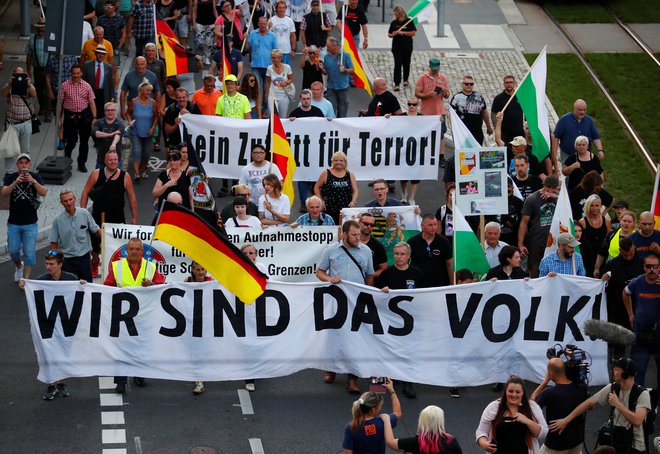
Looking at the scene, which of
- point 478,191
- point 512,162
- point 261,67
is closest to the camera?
point 478,191

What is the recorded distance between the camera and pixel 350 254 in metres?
14.9

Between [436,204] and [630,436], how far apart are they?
28.2ft

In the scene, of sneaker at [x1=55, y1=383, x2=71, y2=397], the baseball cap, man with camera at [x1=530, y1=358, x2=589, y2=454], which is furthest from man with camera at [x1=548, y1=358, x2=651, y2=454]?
sneaker at [x1=55, y1=383, x2=71, y2=397]

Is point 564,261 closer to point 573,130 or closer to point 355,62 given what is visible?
point 573,130

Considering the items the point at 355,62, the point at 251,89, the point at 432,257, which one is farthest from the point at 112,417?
the point at 355,62

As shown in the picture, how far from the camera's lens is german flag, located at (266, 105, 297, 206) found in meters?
18.2

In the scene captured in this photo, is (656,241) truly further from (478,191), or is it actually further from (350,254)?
(350,254)

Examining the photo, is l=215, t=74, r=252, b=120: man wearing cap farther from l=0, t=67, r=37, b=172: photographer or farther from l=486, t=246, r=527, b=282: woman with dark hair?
l=486, t=246, r=527, b=282: woman with dark hair

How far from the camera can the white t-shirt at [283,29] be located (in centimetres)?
2467

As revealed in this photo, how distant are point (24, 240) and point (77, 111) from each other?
451 cm

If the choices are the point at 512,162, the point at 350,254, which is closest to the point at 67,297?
the point at 350,254

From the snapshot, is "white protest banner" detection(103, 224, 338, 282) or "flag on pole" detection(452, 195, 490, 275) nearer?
"flag on pole" detection(452, 195, 490, 275)

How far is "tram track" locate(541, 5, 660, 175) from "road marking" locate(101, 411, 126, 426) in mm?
11494

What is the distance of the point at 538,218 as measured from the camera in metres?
16.7
